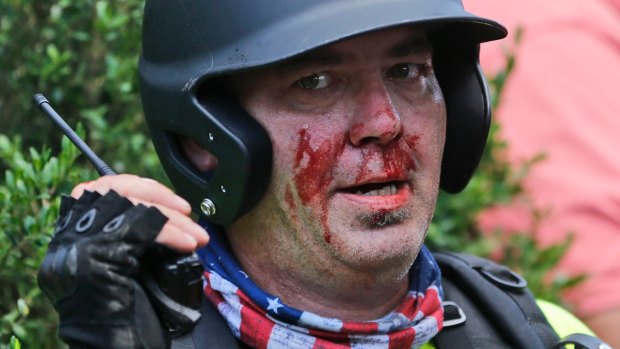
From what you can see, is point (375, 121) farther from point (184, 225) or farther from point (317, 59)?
point (184, 225)

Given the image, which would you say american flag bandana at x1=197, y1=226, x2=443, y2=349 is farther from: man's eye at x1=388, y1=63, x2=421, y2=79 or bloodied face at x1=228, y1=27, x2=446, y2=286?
man's eye at x1=388, y1=63, x2=421, y2=79

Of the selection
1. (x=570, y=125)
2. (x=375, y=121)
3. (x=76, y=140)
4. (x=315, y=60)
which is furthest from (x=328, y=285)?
(x=570, y=125)

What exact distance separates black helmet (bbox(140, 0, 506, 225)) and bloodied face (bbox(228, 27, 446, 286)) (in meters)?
0.06

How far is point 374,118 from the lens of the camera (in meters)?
2.38

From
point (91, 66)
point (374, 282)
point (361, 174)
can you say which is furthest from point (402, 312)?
point (91, 66)

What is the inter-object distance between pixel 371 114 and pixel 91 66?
119cm

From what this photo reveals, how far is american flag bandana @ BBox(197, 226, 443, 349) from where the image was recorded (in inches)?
95.0

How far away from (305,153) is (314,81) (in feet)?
0.46

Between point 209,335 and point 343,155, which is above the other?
point 343,155

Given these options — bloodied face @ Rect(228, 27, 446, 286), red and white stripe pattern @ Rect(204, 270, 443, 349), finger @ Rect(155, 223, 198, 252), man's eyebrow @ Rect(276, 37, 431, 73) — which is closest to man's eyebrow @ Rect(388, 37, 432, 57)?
bloodied face @ Rect(228, 27, 446, 286)

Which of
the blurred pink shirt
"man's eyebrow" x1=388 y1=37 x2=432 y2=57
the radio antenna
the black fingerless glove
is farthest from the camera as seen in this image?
the blurred pink shirt

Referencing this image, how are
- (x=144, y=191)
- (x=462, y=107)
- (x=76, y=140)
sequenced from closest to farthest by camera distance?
(x=144, y=191)
(x=76, y=140)
(x=462, y=107)

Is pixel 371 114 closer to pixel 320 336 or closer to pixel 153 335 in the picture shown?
pixel 320 336

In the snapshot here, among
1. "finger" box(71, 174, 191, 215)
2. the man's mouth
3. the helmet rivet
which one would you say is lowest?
the helmet rivet
